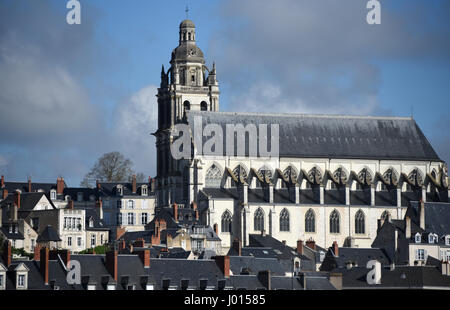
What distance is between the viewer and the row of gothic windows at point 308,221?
108 metres

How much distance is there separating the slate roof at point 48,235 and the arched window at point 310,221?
2495 cm

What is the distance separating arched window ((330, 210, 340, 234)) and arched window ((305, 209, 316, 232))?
1595 millimetres

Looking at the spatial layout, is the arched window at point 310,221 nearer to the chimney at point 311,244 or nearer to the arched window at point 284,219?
the arched window at point 284,219

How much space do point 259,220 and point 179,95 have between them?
15.7 meters

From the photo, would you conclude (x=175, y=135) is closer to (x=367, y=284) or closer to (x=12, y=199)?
(x=12, y=199)

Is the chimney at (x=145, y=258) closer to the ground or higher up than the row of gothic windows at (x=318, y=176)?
closer to the ground

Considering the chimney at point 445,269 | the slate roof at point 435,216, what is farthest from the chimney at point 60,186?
the chimney at point 445,269

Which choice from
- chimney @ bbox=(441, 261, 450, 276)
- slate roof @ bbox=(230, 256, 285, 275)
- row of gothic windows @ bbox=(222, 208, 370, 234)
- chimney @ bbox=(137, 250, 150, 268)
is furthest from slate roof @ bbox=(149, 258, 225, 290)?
row of gothic windows @ bbox=(222, 208, 370, 234)

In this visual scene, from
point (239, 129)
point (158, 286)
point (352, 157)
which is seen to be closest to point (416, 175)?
point (352, 157)

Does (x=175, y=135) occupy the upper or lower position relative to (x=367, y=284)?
upper

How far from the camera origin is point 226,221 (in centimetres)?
10838

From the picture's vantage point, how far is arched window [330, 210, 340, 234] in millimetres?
112875
